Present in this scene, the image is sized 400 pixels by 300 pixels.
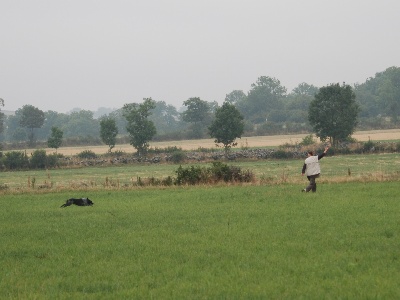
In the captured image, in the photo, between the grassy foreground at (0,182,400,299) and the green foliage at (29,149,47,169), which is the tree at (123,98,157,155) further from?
the grassy foreground at (0,182,400,299)

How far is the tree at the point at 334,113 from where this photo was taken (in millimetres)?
72125

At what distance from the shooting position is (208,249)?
13.9 metres

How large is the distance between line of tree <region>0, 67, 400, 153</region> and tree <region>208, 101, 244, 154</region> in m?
0.13

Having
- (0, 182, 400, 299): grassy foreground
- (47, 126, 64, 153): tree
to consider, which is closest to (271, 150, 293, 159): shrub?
(47, 126, 64, 153): tree

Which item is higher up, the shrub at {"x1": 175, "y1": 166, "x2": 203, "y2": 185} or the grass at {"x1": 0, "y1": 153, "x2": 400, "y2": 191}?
the shrub at {"x1": 175, "y1": 166, "x2": 203, "y2": 185}

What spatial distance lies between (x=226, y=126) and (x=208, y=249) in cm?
5846

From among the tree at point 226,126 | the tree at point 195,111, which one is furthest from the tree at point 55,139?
the tree at point 195,111

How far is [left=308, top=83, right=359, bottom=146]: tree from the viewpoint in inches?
2840

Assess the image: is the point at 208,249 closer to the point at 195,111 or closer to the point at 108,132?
the point at 108,132

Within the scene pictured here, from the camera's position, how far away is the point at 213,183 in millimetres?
34062

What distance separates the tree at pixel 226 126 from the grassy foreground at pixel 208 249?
4723 centimetres

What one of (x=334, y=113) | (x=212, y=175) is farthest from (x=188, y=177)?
(x=334, y=113)

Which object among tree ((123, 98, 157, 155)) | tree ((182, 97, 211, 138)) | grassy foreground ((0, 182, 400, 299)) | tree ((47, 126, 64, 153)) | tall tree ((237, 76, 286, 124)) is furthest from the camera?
tall tree ((237, 76, 286, 124))

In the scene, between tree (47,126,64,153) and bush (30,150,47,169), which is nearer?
bush (30,150,47,169)
